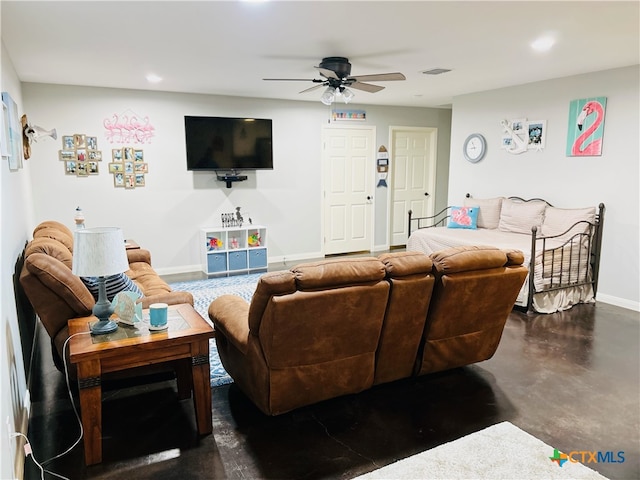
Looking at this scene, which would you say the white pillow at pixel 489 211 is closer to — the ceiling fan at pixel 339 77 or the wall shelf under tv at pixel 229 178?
the ceiling fan at pixel 339 77

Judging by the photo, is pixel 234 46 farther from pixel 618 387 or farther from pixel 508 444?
pixel 618 387

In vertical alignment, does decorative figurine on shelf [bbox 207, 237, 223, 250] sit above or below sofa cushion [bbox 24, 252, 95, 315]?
below

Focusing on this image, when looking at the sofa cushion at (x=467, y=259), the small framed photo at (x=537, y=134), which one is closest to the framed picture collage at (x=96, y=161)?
the sofa cushion at (x=467, y=259)

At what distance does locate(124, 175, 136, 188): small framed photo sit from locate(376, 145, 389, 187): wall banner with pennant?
3808 mm

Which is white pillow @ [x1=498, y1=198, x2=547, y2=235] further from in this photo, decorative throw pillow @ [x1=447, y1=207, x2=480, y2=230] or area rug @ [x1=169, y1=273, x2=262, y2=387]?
area rug @ [x1=169, y1=273, x2=262, y2=387]

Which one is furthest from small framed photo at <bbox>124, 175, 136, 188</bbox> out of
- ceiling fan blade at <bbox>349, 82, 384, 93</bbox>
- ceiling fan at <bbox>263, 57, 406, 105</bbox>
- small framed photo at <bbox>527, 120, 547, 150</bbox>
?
small framed photo at <bbox>527, 120, 547, 150</bbox>

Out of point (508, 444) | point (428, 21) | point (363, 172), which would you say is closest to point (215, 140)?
point (363, 172)

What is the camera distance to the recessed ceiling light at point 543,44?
361 centimetres

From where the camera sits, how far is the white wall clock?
250 inches

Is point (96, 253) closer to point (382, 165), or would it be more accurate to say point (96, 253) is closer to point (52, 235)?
point (52, 235)

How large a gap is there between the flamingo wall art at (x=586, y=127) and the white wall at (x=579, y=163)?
0.19 ft

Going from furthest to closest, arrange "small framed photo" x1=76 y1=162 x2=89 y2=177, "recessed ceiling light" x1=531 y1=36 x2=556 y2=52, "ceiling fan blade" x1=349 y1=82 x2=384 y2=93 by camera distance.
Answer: "small framed photo" x1=76 y1=162 x2=89 y2=177
"ceiling fan blade" x1=349 y1=82 x2=384 y2=93
"recessed ceiling light" x1=531 y1=36 x2=556 y2=52

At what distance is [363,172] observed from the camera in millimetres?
7516

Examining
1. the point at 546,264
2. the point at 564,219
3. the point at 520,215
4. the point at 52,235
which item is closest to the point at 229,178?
the point at 52,235
